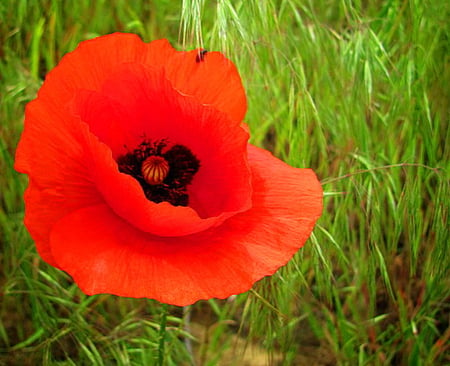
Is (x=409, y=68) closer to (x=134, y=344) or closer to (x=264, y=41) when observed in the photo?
(x=264, y=41)

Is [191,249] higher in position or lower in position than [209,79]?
lower

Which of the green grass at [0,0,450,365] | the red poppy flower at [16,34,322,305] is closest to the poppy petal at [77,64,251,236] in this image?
the red poppy flower at [16,34,322,305]

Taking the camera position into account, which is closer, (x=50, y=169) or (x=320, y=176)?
(x=50, y=169)

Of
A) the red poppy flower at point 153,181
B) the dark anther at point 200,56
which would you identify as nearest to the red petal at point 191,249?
the red poppy flower at point 153,181

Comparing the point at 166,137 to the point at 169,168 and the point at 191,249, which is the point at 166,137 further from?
the point at 191,249

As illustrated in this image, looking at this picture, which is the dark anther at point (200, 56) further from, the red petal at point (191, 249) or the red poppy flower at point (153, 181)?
the red petal at point (191, 249)

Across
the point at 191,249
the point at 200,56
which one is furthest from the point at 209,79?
the point at 191,249

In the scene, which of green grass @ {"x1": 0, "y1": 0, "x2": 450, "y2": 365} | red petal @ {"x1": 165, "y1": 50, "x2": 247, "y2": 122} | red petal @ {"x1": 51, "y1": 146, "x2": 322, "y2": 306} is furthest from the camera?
green grass @ {"x1": 0, "y1": 0, "x2": 450, "y2": 365}

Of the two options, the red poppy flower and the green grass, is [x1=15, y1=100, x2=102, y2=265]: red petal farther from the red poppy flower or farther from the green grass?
the green grass
